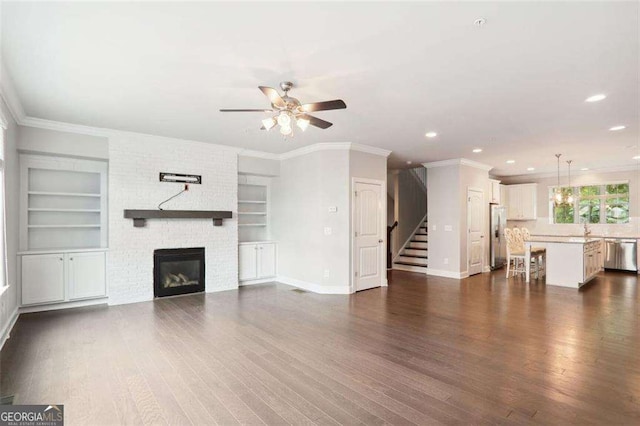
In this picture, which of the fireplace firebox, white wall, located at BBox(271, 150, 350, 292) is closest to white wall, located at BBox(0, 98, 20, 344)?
the fireplace firebox

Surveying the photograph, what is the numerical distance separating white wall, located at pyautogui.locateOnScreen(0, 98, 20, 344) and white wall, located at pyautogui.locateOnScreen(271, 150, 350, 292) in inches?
167

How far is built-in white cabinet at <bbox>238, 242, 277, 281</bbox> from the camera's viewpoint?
22.0 feet

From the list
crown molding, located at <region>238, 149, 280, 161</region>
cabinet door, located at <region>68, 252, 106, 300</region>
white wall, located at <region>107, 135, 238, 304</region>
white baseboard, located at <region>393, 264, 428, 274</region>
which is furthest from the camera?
white baseboard, located at <region>393, 264, 428, 274</region>

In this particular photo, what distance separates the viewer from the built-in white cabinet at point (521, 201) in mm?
9906

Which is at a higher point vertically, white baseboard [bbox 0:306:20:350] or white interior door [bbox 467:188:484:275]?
white interior door [bbox 467:188:484:275]

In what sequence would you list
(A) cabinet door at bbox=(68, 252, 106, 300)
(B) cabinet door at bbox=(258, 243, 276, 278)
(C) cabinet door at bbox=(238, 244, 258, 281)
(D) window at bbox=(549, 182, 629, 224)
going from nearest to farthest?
(A) cabinet door at bbox=(68, 252, 106, 300) < (C) cabinet door at bbox=(238, 244, 258, 281) < (B) cabinet door at bbox=(258, 243, 276, 278) < (D) window at bbox=(549, 182, 629, 224)

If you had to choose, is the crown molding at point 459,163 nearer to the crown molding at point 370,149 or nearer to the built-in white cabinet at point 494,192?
the built-in white cabinet at point 494,192

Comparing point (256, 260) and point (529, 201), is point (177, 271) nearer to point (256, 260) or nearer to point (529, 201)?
point (256, 260)

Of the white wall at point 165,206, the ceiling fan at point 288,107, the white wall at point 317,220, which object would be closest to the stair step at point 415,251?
the white wall at point 317,220

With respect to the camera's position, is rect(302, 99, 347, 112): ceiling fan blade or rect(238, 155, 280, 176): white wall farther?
rect(238, 155, 280, 176): white wall

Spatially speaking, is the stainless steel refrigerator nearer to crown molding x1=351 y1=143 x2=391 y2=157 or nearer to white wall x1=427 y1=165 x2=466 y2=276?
white wall x1=427 y1=165 x2=466 y2=276

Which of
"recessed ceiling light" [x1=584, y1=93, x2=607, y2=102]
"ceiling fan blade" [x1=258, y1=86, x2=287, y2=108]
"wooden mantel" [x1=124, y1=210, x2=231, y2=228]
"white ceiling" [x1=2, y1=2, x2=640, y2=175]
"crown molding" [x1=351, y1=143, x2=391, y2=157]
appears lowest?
"wooden mantel" [x1=124, y1=210, x2=231, y2=228]

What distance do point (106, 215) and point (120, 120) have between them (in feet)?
5.68

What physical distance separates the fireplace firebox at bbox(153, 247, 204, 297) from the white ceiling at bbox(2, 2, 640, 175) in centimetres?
221
